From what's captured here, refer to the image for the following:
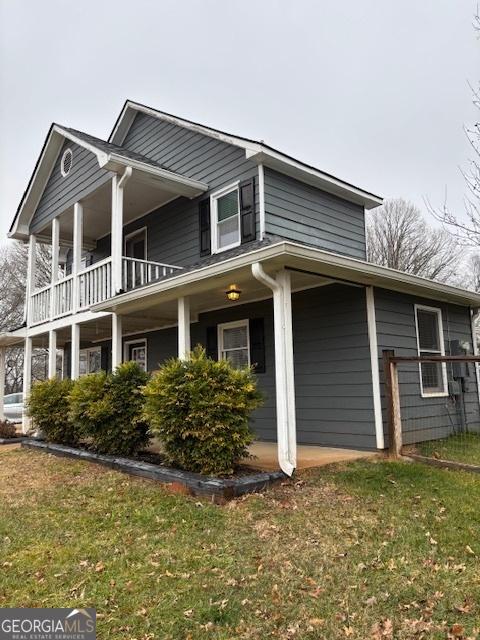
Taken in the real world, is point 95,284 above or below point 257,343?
above

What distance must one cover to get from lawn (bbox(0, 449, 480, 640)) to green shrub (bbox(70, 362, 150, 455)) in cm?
159

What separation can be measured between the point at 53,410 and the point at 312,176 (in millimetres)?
6730

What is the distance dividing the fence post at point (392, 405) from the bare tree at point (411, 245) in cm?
2051

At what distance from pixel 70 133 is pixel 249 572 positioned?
10.1m

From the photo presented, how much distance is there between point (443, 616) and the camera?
8.88 ft

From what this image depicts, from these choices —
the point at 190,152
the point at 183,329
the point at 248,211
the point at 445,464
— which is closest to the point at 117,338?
the point at 183,329

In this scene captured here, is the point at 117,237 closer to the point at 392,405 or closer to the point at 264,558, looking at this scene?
the point at 392,405

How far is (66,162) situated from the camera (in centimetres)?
1116

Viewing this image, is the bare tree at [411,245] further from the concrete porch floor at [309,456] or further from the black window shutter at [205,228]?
the concrete porch floor at [309,456]

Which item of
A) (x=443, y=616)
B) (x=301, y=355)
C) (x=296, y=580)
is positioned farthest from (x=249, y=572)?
(x=301, y=355)

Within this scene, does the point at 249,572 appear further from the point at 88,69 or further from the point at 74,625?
the point at 88,69

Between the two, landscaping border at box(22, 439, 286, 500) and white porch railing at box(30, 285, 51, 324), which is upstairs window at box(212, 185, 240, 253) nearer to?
landscaping border at box(22, 439, 286, 500)

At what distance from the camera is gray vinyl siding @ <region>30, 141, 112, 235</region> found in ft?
32.2

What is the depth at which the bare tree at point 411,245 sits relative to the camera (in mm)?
26547
